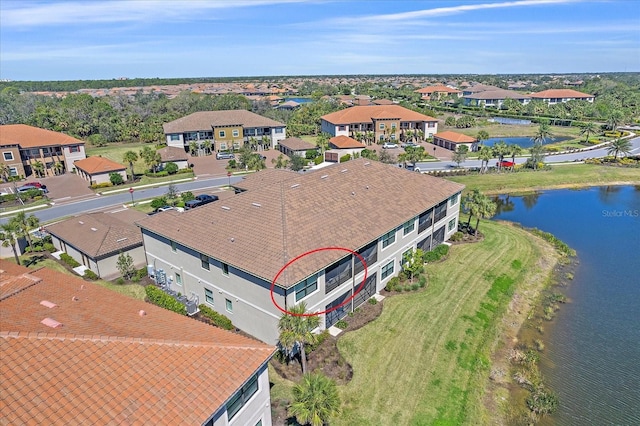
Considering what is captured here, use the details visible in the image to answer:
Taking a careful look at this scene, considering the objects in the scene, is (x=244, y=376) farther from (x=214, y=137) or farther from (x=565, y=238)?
(x=214, y=137)

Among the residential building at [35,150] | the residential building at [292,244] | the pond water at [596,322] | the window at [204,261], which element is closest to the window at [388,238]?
the residential building at [292,244]

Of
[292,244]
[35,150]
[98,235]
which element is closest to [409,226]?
[292,244]

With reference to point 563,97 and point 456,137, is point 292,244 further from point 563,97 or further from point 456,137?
point 563,97

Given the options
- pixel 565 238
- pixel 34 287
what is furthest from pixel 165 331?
pixel 565 238

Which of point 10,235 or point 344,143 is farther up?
point 10,235

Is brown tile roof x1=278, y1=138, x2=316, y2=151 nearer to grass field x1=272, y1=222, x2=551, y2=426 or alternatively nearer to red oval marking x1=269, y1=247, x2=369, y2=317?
grass field x1=272, y1=222, x2=551, y2=426

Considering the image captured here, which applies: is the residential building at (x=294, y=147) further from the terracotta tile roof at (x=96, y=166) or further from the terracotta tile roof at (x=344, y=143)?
the terracotta tile roof at (x=96, y=166)
